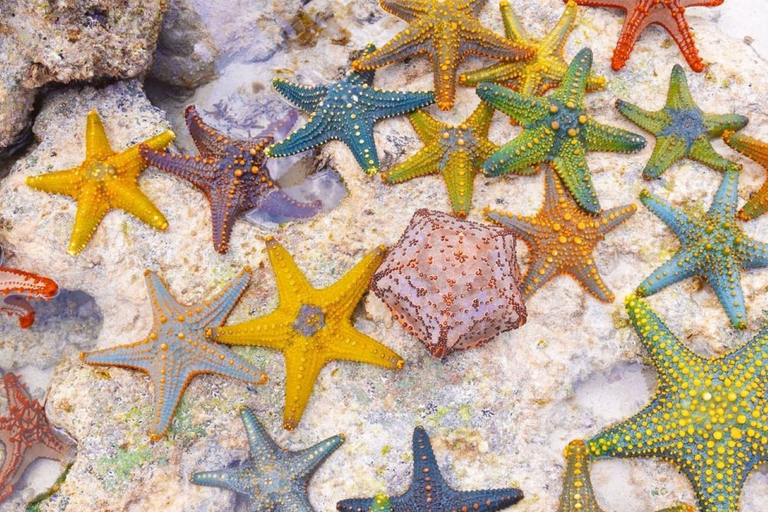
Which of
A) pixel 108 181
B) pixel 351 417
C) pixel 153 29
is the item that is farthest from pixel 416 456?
pixel 153 29

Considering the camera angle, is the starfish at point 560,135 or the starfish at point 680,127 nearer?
the starfish at point 560,135

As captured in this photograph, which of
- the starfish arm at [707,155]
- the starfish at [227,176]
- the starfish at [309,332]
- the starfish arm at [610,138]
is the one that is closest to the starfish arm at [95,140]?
the starfish at [227,176]

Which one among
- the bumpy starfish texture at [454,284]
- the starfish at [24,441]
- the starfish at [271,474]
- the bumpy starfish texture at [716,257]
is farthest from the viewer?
the starfish at [24,441]

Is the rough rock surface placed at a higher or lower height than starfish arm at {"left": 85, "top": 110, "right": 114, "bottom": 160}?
lower

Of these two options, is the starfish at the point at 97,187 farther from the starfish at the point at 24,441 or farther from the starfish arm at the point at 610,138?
the starfish arm at the point at 610,138

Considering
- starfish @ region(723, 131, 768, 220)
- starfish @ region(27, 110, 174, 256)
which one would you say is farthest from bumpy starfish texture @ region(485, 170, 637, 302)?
starfish @ region(27, 110, 174, 256)

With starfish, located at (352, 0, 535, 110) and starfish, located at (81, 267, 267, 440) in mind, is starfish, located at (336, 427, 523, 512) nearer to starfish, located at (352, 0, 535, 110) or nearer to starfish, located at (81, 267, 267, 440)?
starfish, located at (81, 267, 267, 440)

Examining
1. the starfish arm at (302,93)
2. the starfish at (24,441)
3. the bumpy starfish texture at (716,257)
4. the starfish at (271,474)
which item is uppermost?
the starfish arm at (302,93)
